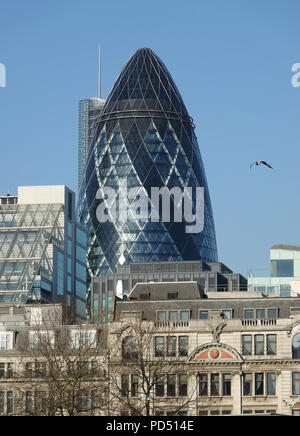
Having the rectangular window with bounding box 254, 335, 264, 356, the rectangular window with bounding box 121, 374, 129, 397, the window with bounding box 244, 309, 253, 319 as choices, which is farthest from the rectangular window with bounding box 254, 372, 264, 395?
the rectangular window with bounding box 121, 374, 129, 397

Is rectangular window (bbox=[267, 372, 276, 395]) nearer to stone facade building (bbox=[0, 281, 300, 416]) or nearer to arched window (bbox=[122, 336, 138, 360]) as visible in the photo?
stone facade building (bbox=[0, 281, 300, 416])

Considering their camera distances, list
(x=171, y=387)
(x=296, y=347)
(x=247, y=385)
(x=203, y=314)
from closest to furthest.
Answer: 1. (x=171, y=387)
2. (x=247, y=385)
3. (x=296, y=347)
4. (x=203, y=314)

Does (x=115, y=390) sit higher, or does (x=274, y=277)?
(x=274, y=277)

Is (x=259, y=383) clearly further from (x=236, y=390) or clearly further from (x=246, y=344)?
(x=246, y=344)

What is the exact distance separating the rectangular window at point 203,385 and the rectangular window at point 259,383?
151 inches

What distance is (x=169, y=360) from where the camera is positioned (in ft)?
346

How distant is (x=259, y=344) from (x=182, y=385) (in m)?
6.85

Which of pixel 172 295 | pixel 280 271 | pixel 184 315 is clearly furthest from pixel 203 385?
pixel 280 271

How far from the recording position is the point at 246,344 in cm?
10719

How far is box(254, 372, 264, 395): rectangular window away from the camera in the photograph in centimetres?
10562

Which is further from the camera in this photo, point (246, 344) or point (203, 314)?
point (203, 314)
